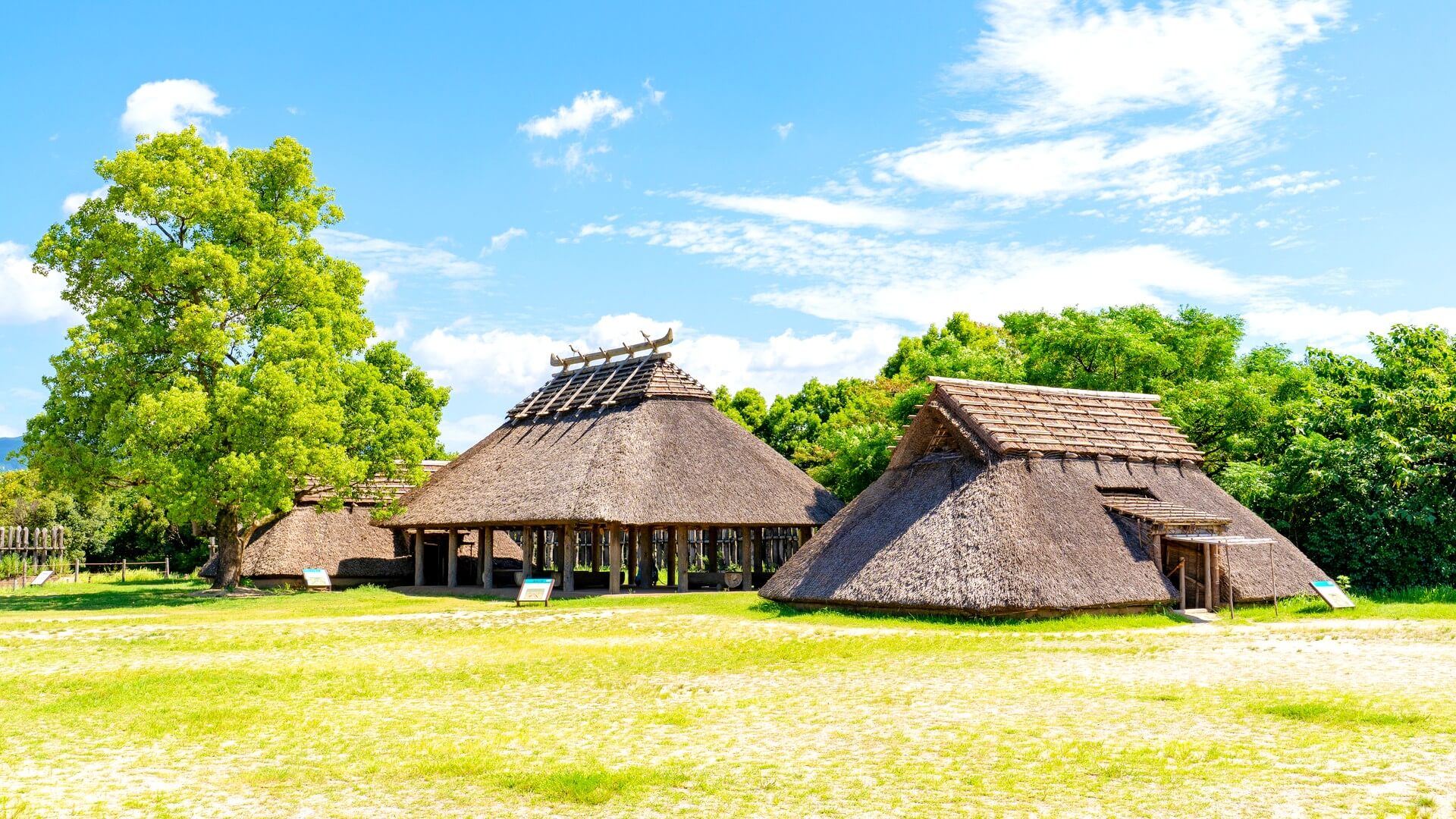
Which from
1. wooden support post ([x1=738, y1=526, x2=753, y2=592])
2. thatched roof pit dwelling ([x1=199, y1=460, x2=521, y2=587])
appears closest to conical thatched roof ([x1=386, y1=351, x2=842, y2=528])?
wooden support post ([x1=738, y1=526, x2=753, y2=592])

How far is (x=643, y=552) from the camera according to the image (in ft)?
118

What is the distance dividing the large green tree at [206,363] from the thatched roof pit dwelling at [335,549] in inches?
76.2

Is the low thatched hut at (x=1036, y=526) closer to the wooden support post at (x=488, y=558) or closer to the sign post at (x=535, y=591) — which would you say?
the sign post at (x=535, y=591)

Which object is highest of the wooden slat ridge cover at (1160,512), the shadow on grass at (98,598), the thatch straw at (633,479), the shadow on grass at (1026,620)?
the thatch straw at (633,479)

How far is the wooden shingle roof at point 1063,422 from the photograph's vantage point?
86.8 ft

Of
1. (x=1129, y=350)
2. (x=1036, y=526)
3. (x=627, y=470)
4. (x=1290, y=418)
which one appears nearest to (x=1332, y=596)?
(x=1036, y=526)

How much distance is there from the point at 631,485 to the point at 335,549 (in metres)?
11.9

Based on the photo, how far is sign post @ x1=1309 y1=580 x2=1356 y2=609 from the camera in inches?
931

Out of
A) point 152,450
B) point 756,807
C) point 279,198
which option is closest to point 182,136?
point 279,198

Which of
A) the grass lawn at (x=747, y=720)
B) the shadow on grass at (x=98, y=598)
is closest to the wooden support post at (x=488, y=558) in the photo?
the shadow on grass at (x=98, y=598)

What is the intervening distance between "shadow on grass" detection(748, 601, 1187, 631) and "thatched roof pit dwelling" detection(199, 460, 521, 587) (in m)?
18.7

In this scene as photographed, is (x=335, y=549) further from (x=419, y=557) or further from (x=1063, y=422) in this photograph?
(x=1063, y=422)

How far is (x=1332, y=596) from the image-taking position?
23812 millimetres

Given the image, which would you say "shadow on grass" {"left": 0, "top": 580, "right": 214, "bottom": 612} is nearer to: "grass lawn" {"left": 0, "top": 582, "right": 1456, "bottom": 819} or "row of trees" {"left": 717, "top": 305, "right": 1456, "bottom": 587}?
"grass lawn" {"left": 0, "top": 582, "right": 1456, "bottom": 819}
